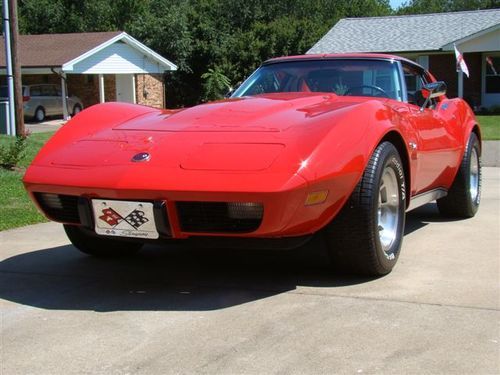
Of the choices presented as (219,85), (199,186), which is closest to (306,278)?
(199,186)

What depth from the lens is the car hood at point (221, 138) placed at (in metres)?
3.56

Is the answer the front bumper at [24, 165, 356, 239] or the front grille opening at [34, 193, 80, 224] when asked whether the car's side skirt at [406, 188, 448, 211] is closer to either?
the front bumper at [24, 165, 356, 239]

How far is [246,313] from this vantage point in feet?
11.6

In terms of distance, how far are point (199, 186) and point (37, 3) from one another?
45810 mm

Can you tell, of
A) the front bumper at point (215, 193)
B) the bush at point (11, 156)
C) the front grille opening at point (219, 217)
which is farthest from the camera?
the bush at point (11, 156)

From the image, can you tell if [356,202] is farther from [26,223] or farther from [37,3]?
[37,3]

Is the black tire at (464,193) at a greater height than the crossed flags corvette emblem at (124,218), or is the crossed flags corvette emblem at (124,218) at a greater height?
the crossed flags corvette emblem at (124,218)

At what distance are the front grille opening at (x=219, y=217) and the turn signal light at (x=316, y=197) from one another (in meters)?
0.27

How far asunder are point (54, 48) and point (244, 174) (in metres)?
27.4

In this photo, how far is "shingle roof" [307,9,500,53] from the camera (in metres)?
28.8

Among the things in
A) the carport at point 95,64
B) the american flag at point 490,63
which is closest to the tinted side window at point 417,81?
the carport at point 95,64

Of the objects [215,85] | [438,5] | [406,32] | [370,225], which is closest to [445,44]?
[406,32]

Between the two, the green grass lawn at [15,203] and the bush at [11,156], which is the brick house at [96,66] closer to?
the green grass lawn at [15,203]

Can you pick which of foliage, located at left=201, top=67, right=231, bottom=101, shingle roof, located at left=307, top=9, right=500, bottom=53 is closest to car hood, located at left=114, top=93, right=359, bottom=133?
shingle roof, located at left=307, top=9, right=500, bottom=53
